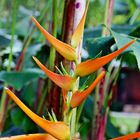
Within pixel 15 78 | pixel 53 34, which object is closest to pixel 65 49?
pixel 53 34

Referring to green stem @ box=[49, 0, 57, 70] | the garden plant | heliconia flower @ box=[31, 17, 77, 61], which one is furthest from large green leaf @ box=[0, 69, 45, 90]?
heliconia flower @ box=[31, 17, 77, 61]

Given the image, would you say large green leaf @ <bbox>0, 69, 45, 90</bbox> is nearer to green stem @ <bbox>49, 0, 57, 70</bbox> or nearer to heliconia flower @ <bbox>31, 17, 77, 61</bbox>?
green stem @ <bbox>49, 0, 57, 70</bbox>

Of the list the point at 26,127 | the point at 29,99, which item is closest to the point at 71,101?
the point at 26,127

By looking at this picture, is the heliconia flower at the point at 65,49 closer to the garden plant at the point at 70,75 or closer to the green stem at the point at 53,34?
the garden plant at the point at 70,75

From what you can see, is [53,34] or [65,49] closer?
[65,49]

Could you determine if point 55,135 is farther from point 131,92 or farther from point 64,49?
point 131,92

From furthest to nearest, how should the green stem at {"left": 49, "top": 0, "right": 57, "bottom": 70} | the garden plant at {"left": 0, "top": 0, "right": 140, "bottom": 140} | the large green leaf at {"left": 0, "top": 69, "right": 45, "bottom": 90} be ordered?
the large green leaf at {"left": 0, "top": 69, "right": 45, "bottom": 90}, the green stem at {"left": 49, "top": 0, "right": 57, "bottom": 70}, the garden plant at {"left": 0, "top": 0, "right": 140, "bottom": 140}

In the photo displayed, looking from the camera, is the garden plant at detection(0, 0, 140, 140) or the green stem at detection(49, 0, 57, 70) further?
the green stem at detection(49, 0, 57, 70)

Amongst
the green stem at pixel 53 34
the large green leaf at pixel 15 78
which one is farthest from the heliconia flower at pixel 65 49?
the large green leaf at pixel 15 78

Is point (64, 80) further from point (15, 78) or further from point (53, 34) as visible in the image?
point (15, 78)

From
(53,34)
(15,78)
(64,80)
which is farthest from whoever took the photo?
(15,78)

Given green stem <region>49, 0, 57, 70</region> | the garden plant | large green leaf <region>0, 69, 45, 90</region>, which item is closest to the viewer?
the garden plant
